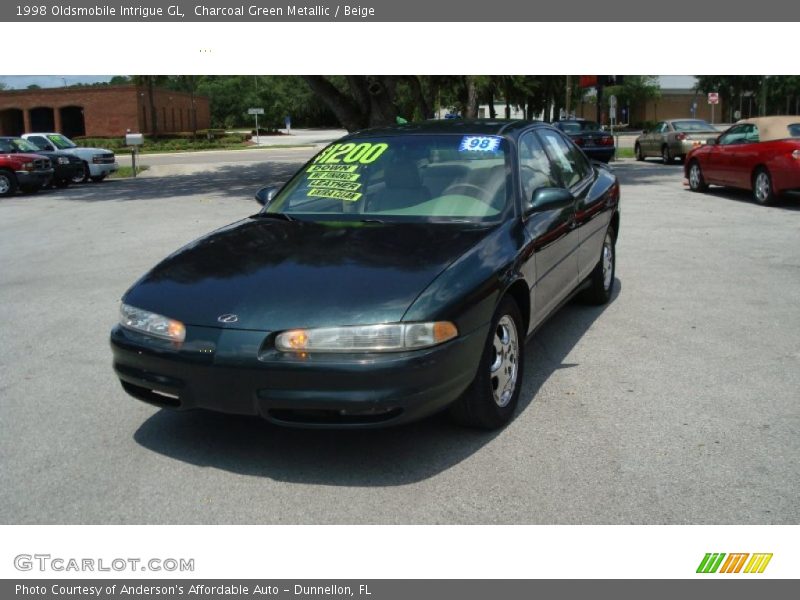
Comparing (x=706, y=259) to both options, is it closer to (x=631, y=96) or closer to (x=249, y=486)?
(x=249, y=486)

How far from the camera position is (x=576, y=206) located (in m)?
5.79

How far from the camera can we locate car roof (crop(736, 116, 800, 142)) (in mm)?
14336

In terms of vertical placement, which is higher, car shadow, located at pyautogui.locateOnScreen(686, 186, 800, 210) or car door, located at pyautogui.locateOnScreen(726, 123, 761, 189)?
car door, located at pyautogui.locateOnScreen(726, 123, 761, 189)

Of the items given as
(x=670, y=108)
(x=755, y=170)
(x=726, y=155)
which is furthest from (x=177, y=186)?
(x=670, y=108)

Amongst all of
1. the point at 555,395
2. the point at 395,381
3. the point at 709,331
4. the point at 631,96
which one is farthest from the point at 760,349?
the point at 631,96

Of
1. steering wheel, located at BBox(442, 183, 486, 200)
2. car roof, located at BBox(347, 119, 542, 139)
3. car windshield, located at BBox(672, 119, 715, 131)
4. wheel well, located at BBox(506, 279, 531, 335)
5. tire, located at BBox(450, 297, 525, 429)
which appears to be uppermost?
car windshield, located at BBox(672, 119, 715, 131)

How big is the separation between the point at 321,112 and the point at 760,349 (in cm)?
8795

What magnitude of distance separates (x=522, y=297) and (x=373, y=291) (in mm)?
1215

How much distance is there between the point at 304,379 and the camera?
3543 mm

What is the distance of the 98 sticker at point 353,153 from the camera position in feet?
17.4

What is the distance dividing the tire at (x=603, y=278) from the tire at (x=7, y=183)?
→ 18.3 metres

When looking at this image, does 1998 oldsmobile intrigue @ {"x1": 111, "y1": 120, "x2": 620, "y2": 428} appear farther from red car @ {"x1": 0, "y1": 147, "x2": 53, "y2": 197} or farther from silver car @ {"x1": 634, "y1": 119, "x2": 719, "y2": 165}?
silver car @ {"x1": 634, "y1": 119, "x2": 719, "y2": 165}

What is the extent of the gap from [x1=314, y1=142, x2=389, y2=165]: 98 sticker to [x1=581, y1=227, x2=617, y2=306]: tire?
2.30 meters

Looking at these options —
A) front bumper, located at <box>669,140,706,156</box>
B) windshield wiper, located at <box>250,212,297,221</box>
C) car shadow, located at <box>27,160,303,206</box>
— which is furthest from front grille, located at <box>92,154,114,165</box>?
windshield wiper, located at <box>250,212,297,221</box>
